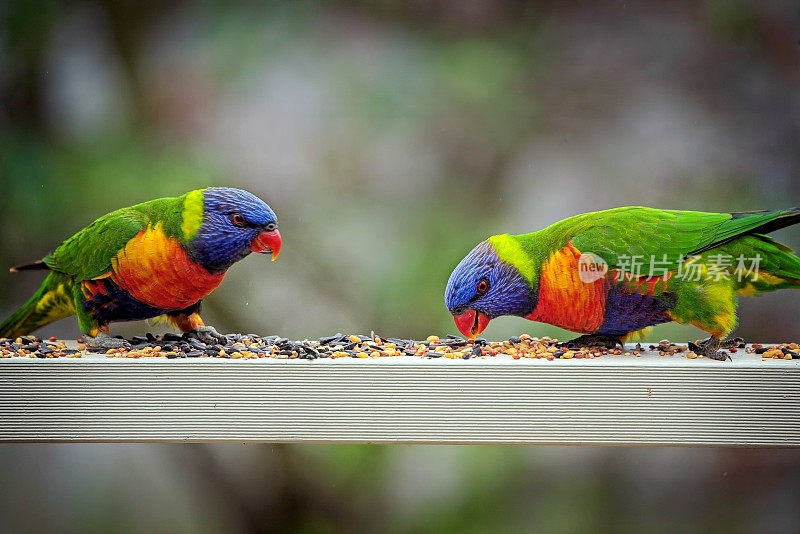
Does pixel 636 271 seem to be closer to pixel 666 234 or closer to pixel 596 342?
pixel 666 234

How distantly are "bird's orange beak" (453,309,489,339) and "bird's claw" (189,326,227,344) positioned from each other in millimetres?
787

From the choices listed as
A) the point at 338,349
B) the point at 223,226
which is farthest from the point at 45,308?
the point at 338,349

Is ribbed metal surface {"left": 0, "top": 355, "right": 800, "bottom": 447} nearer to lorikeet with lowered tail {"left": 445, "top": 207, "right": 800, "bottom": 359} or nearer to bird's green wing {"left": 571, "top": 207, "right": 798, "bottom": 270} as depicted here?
lorikeet with lowered tail {"left": 445, "top": 207, "right": 800, "bottom": 359}

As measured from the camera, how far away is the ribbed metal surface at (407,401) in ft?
5.59

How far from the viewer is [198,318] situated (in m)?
2.19

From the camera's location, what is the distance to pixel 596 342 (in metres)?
1.96

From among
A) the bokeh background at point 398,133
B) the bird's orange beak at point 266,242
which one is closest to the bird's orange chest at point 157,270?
the bird's orange beak at point 266,242

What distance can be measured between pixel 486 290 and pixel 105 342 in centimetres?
120

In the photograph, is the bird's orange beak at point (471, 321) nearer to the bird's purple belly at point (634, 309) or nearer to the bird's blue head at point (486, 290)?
the bird's blue head at point (486, 290)

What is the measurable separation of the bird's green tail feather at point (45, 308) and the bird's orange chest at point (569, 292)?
1488 mm

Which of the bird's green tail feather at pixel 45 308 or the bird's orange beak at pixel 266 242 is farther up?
the bird's orange beak at pixel 266 242

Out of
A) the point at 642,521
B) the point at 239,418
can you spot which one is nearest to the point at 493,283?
the point at 239,418

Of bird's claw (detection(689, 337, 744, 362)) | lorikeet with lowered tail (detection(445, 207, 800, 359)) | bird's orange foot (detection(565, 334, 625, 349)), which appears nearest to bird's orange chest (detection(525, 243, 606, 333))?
lorikeet with lowered tail (detection(445, 207, 800, 359))

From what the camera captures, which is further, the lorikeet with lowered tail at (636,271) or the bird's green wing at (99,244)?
the bird's green wing at (99,244)
